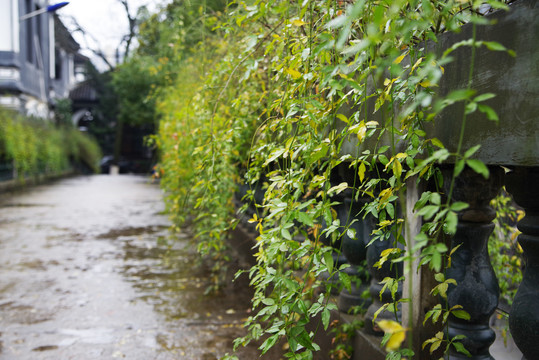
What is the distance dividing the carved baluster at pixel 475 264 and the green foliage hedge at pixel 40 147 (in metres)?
16.2

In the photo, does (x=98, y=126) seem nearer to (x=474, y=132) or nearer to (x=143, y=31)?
(x=143, y=31)

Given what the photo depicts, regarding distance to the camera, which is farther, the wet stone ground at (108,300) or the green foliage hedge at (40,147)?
the green foliage hedge at (40,147)

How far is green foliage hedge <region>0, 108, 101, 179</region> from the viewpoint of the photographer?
16.2 metres

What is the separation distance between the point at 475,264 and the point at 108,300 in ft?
11.1

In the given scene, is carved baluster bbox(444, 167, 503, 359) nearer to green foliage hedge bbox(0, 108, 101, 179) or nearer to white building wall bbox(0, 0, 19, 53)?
green foliage hedge bbox(0, 108, 101, 179)

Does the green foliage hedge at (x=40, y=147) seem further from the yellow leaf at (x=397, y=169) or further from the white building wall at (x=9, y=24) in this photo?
the yellow leaf at (x=397, y=169)

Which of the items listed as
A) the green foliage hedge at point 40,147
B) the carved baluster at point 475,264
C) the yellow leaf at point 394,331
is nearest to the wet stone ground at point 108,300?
the carved baluster at point 475,264

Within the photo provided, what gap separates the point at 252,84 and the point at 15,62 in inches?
839

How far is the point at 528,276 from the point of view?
4.77ft

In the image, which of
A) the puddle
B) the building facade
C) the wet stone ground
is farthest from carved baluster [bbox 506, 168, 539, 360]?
the building facade

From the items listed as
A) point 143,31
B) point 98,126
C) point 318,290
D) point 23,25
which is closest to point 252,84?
point 318,290

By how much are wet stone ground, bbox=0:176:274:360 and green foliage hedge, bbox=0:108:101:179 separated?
919 centimetres

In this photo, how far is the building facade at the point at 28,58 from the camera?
70.5ft

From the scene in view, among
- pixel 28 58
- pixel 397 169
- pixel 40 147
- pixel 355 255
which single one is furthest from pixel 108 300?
pixel 28 58
